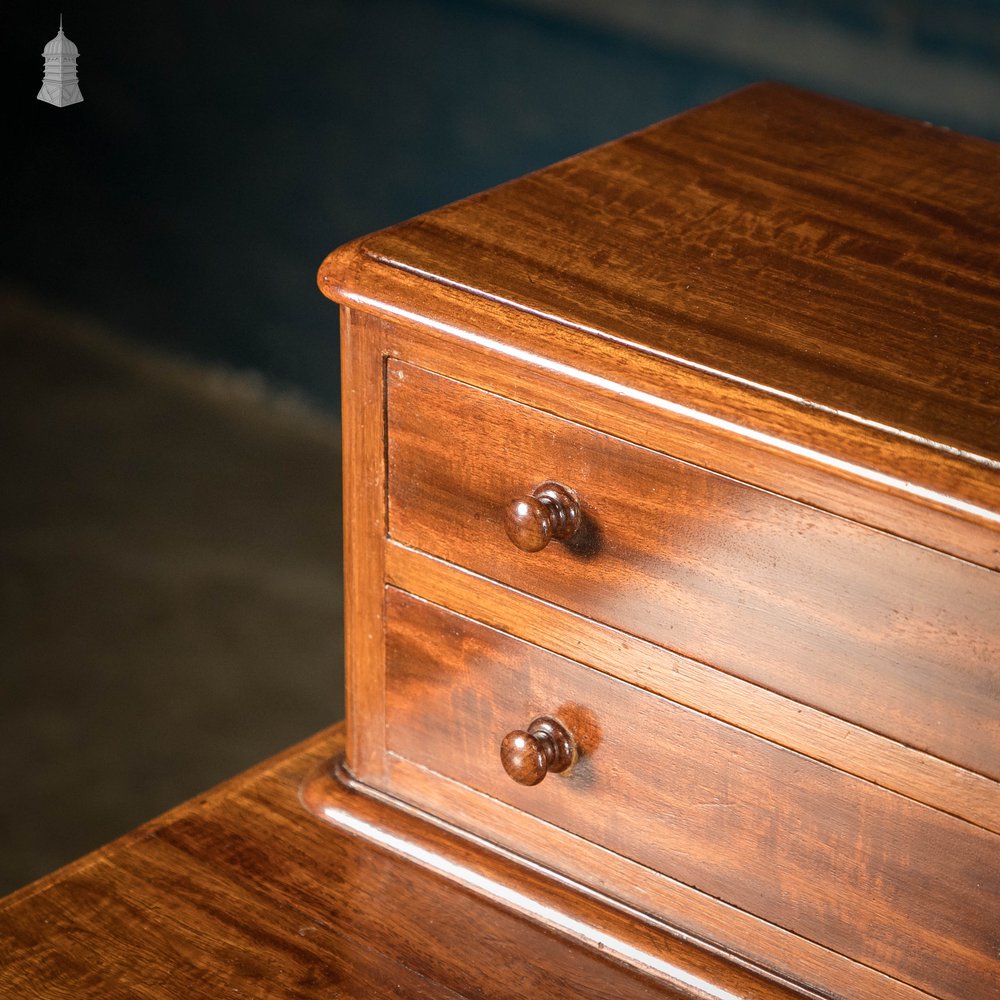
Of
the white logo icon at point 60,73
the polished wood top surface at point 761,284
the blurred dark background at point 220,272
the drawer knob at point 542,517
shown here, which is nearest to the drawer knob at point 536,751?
the drawer knob at point 542,517

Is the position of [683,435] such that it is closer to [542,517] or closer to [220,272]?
[542,517]

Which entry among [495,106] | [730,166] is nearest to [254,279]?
[495,106]

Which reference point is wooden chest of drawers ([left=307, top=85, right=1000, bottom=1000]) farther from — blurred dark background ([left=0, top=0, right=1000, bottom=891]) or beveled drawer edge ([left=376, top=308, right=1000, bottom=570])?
blurred dark background ([left=0, top=0, right=1000, bottom=891])

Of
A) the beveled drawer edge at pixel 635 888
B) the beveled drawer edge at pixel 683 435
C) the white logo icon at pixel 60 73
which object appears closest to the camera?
the beveled drawer edge at pixel 683 435

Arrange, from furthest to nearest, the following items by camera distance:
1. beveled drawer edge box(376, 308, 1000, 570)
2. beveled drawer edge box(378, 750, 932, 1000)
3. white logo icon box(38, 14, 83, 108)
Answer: white logo icon box(38, 14, 83, 108) < beveled drawer edge box(378, 750, 932, 1000) < beveled drawer edge box(376, 308, 1000, 570)

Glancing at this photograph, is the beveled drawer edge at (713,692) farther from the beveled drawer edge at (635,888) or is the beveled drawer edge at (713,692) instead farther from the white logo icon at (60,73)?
the white logo icon at (60,73)

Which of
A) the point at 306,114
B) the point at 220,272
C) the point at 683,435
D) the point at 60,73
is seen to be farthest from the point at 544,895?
the point at 60,73

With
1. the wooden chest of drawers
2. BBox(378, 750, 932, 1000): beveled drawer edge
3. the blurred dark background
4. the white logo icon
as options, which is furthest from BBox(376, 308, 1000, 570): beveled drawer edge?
the white logo icon

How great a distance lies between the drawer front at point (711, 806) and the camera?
2.46 ft

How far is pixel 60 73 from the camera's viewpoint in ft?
8.08

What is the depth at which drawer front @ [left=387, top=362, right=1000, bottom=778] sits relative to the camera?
70cm

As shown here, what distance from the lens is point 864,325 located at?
30.1 inches

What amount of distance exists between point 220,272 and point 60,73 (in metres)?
0.40

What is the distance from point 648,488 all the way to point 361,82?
1.62 metres
